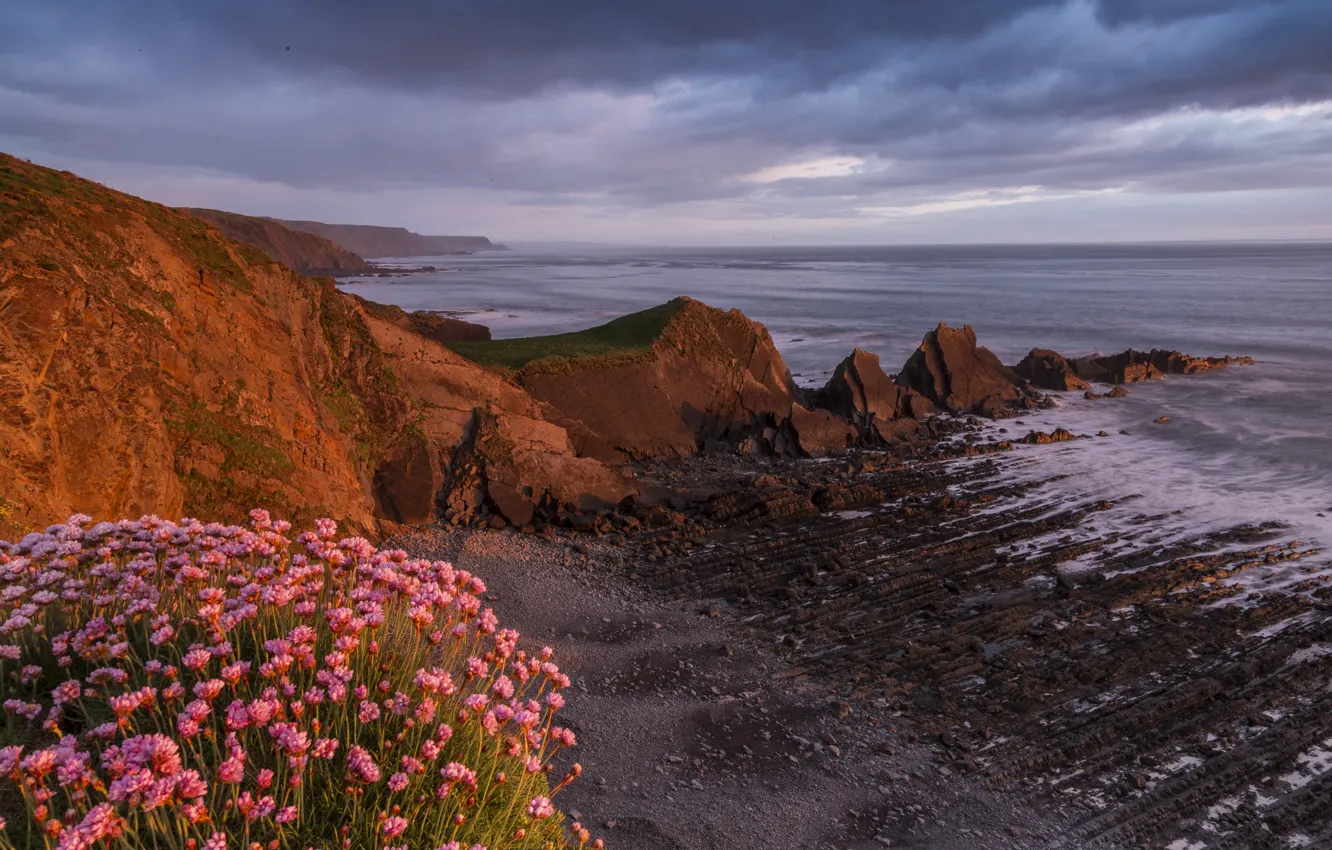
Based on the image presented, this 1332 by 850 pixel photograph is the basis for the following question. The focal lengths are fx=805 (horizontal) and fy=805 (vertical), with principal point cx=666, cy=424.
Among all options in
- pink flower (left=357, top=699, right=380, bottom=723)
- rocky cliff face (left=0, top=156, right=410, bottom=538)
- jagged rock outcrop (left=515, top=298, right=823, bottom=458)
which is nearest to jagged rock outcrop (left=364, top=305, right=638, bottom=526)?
rocky cliff face (left=0, top=156, right=410, bottom=538)

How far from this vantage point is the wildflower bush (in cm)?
328

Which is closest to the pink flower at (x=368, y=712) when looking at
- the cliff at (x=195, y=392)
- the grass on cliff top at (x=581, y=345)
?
the cliff at (x=195, y=392)

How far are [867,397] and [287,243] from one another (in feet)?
385

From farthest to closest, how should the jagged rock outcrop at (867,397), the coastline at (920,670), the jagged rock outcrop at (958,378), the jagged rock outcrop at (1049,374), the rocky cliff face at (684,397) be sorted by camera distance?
the jagged rock outcrop at (1049,374)
the jagged rock outcrop at (958,378)
the jagged rock outcrop at (867,397)
the rocky cliff face at (684,397)
the coastline at (920,670)

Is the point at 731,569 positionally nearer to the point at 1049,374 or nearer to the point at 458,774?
the point at 458,774

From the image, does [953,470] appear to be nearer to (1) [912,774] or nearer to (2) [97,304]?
(1) [912,774]

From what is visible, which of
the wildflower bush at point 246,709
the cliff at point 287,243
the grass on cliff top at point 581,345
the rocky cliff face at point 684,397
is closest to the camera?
the wildflower bush at point 246,709

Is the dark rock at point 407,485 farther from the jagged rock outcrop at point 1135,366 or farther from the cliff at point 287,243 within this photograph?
the cliff at point 287,243

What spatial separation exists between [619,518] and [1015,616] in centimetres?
793

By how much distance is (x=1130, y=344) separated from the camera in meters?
49.9

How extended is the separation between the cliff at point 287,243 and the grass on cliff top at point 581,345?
88.6 metres

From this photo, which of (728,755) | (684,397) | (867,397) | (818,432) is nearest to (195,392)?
(728,755)

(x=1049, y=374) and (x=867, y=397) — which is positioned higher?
(x=1049, y=374)

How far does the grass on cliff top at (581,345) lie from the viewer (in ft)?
80.8
